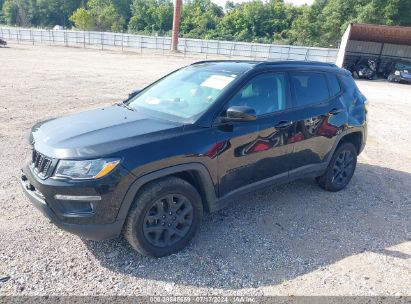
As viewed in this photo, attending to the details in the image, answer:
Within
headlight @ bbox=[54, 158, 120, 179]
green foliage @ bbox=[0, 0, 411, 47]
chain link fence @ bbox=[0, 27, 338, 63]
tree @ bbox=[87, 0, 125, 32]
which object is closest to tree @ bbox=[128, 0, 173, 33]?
green foliage @ bbox=[0, 0, 411, 47]

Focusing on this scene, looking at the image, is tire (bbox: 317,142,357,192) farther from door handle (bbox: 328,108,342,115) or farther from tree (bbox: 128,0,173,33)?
tree (bbox: 128,0,173,33)

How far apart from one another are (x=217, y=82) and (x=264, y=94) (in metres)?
0.55

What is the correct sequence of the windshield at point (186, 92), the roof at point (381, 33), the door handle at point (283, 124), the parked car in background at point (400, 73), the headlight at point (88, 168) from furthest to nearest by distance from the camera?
the parked car in background at point (400, 73), the roof at point (381, 33), the door handle at point (283, 124), the windshield at point (186, 92), the headlight at point (88, 168)

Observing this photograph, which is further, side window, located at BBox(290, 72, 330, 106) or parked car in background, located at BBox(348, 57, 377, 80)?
parked car in background, located at BBox(348, 57, 377, 80)

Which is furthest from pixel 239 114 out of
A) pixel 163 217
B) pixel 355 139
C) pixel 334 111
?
pixel 355 139

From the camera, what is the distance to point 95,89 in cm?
1256

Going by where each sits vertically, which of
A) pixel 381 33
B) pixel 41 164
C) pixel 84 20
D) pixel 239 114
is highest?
pixel 381 33

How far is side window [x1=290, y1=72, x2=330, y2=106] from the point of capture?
13.8 feet

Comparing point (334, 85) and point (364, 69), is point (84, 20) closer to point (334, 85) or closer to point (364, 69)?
point (364, 69)

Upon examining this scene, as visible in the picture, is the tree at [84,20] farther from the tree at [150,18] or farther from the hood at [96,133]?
the hood at [96,133]

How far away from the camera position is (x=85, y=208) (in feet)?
9.39

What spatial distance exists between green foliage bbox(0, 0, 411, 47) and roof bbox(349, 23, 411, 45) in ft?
44.0

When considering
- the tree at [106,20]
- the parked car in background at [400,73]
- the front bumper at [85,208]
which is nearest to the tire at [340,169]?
the front bumper at [85,208]

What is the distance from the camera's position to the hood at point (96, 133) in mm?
2887
